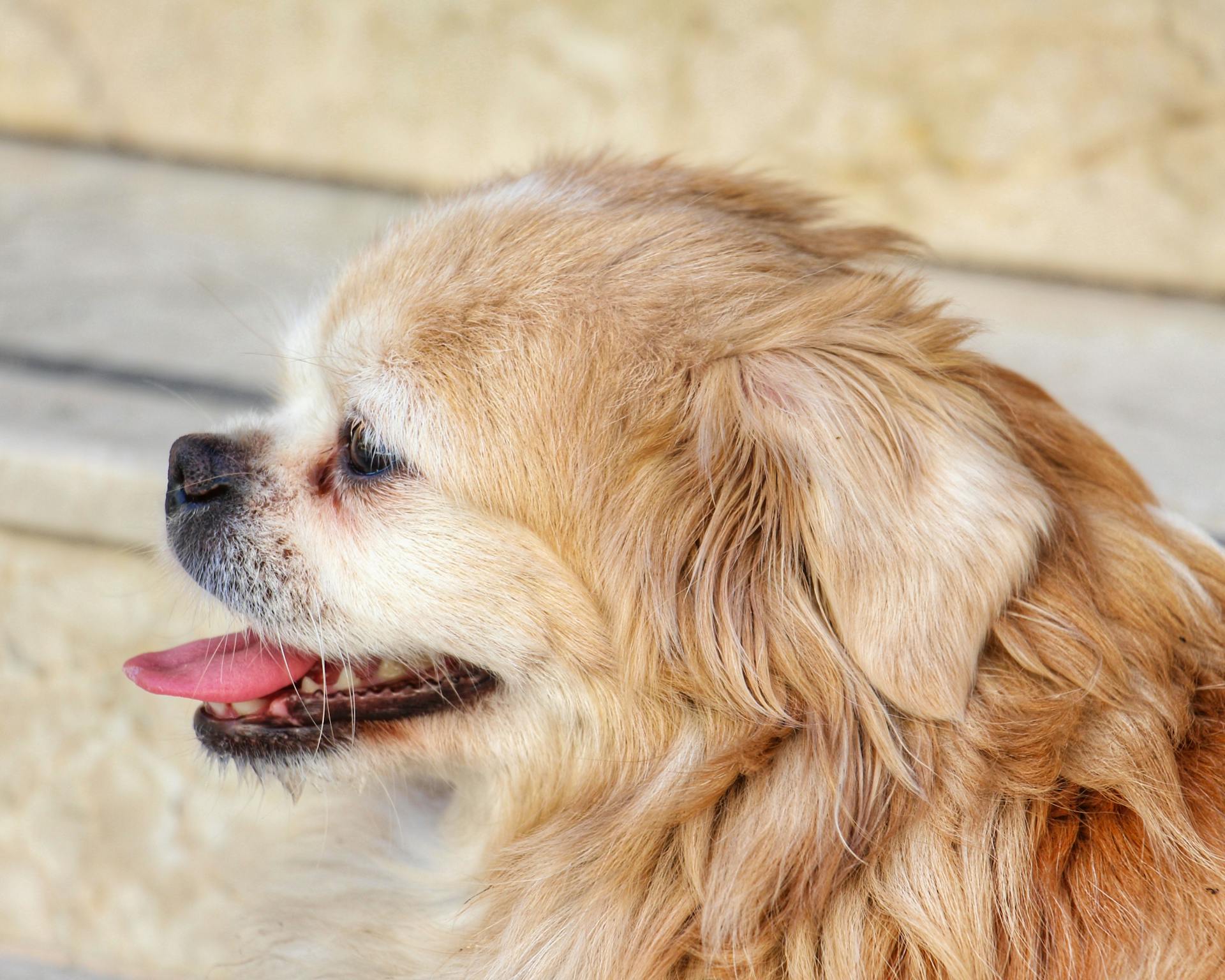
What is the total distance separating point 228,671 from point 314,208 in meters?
1.98

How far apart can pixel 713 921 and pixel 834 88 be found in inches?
94.5

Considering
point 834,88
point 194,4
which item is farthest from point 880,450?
point 194,4

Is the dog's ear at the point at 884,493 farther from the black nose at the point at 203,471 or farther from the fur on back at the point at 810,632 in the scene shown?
the black nose at the point at 203,471

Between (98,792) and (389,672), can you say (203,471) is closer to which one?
(389,672)

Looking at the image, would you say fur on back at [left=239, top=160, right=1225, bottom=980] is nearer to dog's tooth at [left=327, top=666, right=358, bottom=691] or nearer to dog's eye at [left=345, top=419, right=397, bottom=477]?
dog's eye at [left=345, top=419, right=397, bottom=477]

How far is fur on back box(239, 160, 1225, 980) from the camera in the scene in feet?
3.97

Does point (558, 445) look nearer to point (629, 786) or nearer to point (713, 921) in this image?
point (629, 786)

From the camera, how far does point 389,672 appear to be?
1.55 m

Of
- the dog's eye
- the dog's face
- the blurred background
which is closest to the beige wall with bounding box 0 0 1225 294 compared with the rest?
the blurred background

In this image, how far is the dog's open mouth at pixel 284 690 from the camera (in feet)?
4.96

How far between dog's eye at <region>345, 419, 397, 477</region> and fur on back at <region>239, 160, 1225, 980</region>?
0.28 feet

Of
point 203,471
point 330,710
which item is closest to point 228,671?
point 330,710

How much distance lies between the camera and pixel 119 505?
2.11 meters

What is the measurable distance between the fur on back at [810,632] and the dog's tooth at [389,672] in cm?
17
